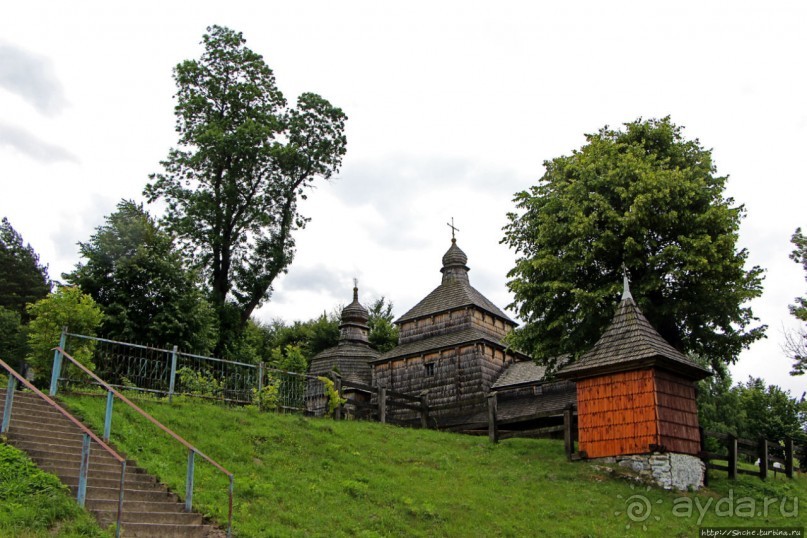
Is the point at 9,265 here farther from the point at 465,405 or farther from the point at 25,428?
the point at 25,428

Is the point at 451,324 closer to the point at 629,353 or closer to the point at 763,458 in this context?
the point at 629,353

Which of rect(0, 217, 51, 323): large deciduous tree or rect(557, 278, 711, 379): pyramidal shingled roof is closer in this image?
rect(557, 278, 711, 379): pyramidal shingled roof

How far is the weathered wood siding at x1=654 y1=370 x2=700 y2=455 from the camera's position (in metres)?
18.2

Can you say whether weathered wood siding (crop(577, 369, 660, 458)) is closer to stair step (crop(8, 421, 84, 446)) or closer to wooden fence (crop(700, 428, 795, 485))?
wooden fence (crop(700, 428, 795, 485))

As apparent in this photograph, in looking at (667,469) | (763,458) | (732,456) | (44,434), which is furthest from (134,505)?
(763,458)

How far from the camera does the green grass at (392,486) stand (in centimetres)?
1255

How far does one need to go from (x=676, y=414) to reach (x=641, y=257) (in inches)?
225

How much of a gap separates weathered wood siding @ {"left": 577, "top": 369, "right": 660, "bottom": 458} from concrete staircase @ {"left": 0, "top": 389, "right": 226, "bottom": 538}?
11.3 meters

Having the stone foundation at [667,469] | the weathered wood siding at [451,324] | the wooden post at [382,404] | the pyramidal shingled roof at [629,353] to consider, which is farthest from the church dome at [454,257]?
the stone foundation at [667,469]

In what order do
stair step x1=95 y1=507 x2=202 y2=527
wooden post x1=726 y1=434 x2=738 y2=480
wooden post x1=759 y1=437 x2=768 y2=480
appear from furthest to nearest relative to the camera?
wooden post x1=759 y1=437 x2=768 y2=480 → wooden post x1=726 y1=434 x2=738 y2=480 → stair step x1=95 y1=507 x2=202 y2=527

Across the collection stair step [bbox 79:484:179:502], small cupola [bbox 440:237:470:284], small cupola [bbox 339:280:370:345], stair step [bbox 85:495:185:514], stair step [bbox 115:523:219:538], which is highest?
small cupola [bbox 440:237:470:284]

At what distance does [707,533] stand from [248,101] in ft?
94.5

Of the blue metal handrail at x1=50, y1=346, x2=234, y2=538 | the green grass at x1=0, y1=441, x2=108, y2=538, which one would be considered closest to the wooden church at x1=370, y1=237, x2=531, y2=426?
the blue metal handrail at x1=50, y1=346, x2=234, y2=538

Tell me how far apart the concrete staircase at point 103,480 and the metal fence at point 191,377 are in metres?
3.21
